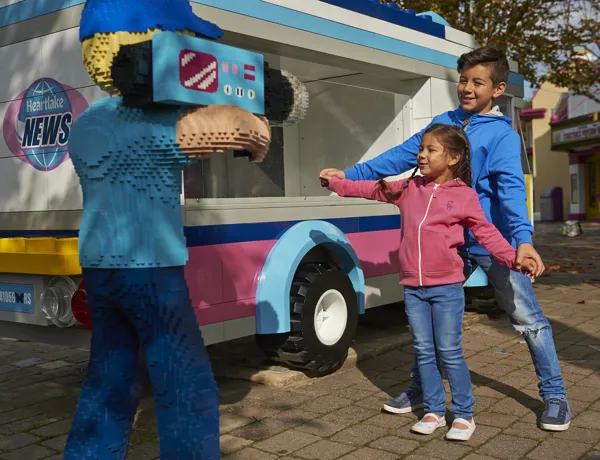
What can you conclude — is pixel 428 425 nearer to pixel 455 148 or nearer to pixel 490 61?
pixel 455 148

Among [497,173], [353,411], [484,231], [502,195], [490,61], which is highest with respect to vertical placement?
[490,61]

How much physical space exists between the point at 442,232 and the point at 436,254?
110 millimetres

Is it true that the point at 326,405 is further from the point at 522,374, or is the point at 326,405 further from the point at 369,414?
the point at 522,374

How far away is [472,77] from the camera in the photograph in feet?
12.7

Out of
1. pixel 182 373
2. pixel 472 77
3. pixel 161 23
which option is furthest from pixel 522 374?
pixel 161 23

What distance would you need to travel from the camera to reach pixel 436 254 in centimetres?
356

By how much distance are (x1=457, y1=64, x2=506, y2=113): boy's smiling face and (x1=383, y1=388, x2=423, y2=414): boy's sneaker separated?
157 centimetres

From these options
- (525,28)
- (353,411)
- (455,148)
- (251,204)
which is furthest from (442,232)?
(525,28)

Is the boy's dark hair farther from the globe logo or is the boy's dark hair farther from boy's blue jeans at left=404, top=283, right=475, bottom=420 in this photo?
the globe logo

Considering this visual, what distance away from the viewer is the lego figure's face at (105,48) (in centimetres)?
241

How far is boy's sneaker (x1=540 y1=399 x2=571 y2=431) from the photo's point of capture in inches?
145

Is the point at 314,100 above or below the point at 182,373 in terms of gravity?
above

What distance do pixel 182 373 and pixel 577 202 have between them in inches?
1133

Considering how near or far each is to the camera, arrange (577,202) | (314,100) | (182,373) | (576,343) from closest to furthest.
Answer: (182,373), (576,343), (314,100), (577,202)
